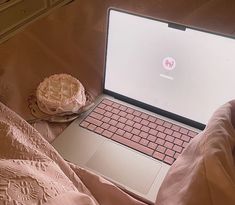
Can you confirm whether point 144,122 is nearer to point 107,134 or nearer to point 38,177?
point 107,134

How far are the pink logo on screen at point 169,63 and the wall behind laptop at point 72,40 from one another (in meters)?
0.20

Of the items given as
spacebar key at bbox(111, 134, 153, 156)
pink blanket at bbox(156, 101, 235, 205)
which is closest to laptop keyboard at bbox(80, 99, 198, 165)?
spacebar key at bbox(111, 134, 153, 156)

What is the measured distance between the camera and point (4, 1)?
0.84 m

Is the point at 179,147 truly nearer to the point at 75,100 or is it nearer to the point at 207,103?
the point at 207,103

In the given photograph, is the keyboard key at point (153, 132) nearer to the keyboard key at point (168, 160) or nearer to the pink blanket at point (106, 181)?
the keyboard key at point (168, 160)

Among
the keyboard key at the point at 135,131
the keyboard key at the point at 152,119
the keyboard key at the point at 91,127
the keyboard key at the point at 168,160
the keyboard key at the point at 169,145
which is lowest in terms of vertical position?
the keyboard key at the point at 168,160

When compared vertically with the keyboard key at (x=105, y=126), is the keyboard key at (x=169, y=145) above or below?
above

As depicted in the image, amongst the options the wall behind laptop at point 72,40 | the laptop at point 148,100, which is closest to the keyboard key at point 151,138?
the laptop at point 148,100

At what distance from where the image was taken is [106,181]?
0.63 meters

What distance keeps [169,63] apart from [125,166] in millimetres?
265

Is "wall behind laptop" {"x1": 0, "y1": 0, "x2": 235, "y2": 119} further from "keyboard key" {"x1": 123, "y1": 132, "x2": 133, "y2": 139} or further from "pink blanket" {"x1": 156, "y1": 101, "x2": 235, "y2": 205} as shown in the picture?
"pink blanket" {"x1": 156, "y1": 101, "x2": 235, "y2": 205}

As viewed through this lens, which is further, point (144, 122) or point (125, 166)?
point (144, 122)

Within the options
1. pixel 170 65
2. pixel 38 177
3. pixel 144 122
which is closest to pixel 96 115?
A: pixel 144 122

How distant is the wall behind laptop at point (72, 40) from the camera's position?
2.74 ft
